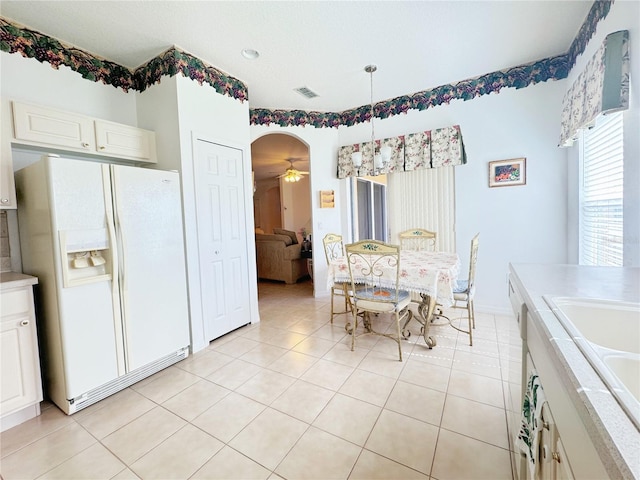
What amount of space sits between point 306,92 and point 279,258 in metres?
2.99

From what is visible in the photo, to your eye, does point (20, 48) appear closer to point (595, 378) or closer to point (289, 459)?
point (289, 459)

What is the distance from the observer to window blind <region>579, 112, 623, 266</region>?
6.38 feet

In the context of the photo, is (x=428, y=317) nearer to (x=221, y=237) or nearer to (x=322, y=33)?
(x=221, y=237)

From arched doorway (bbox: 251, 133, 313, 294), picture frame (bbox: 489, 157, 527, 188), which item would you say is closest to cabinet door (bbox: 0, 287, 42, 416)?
picture frame (bbox: 489, 157, 527, 188)

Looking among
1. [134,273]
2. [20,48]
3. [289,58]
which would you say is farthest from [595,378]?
[20,48]

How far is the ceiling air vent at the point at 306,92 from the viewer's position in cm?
345

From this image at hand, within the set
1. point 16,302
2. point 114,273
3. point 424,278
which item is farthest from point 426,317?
point 16,302

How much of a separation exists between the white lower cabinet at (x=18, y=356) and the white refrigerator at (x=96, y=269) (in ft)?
0.33

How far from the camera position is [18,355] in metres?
1.75

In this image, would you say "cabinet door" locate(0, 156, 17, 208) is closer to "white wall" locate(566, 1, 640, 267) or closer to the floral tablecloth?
the floral tablecloth

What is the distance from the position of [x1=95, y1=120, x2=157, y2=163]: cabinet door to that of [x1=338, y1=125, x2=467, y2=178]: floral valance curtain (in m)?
2.44

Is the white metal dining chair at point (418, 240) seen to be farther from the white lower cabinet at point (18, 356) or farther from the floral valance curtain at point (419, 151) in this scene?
the white lower cabinet at point (18, 356)

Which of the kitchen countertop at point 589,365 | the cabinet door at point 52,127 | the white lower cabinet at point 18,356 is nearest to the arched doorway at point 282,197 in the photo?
the cabinet door at point 52,127

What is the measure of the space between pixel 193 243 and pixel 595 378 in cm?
273
